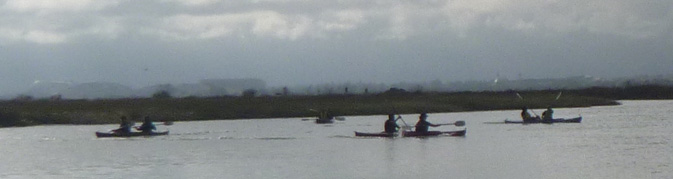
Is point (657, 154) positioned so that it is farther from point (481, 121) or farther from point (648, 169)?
point (481, 121)

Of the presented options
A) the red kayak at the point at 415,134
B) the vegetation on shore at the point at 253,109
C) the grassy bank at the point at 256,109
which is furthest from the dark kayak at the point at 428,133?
the grassy bank at the point at 256,109

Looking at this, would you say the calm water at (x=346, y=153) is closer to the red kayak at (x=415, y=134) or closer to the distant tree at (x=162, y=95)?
the red kayak at (x=415, y=134)

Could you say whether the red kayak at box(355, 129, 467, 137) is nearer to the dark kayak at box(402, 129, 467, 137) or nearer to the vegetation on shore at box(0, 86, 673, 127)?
the dark kayak at box(402, 129, 467, 137)

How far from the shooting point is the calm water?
110 ft

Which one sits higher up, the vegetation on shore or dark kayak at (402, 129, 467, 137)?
the vegetation on shore

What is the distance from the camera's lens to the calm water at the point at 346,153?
33562 millimetres

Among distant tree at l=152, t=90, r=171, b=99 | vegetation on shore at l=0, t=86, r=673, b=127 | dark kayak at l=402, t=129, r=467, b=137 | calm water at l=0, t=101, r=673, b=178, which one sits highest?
distant tree at l=152, t=90, r=171, b=99

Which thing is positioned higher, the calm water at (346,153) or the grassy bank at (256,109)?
the grassy bank at (256,109)

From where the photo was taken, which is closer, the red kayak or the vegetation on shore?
the red kayak

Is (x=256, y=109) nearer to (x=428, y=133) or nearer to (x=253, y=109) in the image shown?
(x=253, y=109)

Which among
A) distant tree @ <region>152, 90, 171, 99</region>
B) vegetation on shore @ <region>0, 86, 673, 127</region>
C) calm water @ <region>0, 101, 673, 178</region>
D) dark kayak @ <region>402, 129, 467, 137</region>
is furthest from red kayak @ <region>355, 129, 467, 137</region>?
distant tree @ <region>152, 90, 171, 99</region>

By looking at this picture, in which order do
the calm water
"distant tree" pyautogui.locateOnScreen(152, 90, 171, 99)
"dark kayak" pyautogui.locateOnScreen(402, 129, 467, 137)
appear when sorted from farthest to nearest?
"distant tree" pyautogui.locateOnScreen(152, 90, 171, 99) < "dark kayak" pyautogui.locateOnScreen(402, 129, 467, 137) < the calm water

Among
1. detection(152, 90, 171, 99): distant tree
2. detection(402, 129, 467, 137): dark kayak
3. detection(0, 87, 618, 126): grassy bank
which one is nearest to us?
detection(402, 129, 467, 137): dark kayak

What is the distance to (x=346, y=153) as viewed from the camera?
4097 cm
